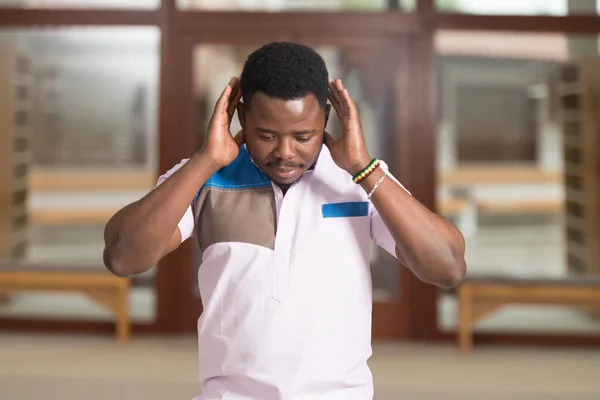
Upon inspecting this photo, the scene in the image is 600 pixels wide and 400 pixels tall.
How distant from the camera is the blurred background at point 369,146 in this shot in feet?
15.6

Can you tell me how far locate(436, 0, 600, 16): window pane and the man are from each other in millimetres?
4184

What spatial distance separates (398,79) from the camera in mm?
5164

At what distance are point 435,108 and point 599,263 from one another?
163 cm

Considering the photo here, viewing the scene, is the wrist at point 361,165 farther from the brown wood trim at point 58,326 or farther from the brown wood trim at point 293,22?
the brown wood trim at point 58,326

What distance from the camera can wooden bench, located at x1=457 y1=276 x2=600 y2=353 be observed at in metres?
4.72

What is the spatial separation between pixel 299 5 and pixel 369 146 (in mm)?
1090

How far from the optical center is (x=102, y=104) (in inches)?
254

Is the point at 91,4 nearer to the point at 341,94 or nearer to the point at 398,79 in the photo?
the point at 398,79

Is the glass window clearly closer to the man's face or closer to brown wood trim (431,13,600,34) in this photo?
brown wood trim (431,13,600,34)

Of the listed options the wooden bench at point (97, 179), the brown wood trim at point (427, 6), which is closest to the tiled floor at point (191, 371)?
the wooden bench at point (97, 179)

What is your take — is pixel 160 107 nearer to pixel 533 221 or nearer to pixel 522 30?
pixel 522 30

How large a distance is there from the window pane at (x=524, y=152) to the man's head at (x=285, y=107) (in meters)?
3.95

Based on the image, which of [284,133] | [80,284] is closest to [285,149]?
[284,133]

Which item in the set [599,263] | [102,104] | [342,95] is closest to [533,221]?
[599,263]
